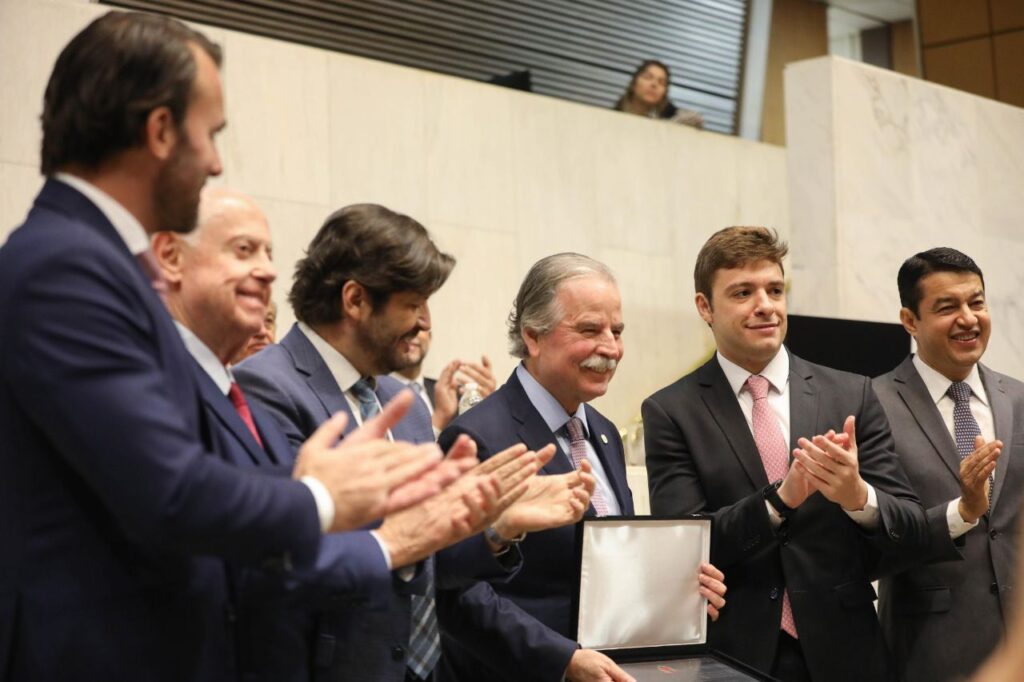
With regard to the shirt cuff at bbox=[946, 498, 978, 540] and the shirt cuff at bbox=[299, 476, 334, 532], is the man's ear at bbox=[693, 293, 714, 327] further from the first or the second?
the shirt cuff at bbox=[299, 476, 334, 532]

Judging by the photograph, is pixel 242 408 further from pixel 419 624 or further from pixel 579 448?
pixel 579 448

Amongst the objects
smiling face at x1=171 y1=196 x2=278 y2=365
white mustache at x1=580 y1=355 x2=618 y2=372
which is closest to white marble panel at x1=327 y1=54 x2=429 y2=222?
white mustache at x1=580 y1=355 x2=618 y2=372

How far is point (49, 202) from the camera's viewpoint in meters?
1.87

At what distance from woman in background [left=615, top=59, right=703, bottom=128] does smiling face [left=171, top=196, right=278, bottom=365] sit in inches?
268

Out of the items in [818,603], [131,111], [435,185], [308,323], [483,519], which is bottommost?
[818,603]

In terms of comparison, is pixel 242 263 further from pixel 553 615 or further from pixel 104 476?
pixel 553 615

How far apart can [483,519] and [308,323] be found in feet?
3.46

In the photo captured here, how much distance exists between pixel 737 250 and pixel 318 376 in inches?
60.5

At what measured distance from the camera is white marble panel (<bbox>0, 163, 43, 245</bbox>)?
593 centimetres

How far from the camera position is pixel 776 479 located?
12.2ft

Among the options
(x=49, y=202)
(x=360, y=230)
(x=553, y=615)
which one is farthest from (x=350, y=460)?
(x=553, y=615)

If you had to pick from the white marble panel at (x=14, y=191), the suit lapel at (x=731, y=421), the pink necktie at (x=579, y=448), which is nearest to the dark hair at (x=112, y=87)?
the pink necktie at (x=579, y=448)

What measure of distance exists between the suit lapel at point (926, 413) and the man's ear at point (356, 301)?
6.90ft

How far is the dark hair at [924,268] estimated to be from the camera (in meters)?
4.47
